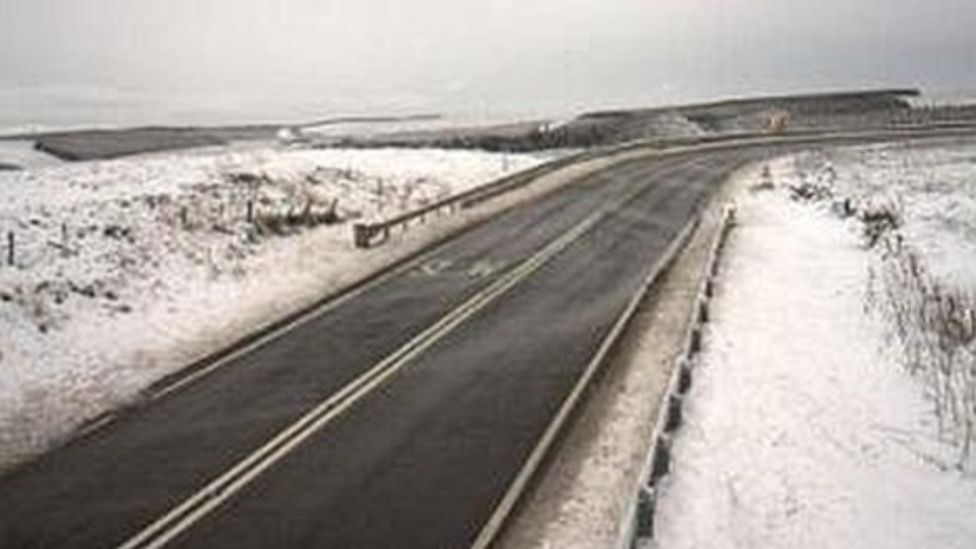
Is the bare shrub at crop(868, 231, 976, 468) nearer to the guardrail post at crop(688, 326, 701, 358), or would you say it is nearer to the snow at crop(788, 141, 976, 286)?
the snow at crop(788, 141, 976, 286)

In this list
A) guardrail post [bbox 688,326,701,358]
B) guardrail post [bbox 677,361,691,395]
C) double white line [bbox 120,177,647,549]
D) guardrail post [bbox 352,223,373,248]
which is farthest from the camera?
guardrail post [bbox 352,223,373,248]

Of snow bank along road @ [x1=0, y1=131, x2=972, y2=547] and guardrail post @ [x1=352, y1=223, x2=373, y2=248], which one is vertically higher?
guardrail post @ [x1=352, y1=223, x2=373, y2=248]

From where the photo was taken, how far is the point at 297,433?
15406 millimetres

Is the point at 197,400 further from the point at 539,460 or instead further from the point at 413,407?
the point at 539,460

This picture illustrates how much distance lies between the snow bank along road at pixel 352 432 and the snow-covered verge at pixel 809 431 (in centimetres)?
200

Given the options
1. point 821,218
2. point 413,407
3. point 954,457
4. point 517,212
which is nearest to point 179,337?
point 413,407

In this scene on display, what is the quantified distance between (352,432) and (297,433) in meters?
0.65

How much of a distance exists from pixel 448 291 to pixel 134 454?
11267mm

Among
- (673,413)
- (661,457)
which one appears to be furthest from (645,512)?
(673,413)

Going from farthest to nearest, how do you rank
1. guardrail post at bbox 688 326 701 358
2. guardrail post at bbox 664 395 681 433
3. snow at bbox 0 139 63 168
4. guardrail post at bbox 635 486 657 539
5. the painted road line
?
snow at bbox 0 139 63 168 < guardrail post at bbox 688 326 701 358 < guardrail post at bbox 664 395 681 433 < the painted road line < guardrail post at bbox 635 486 657 539

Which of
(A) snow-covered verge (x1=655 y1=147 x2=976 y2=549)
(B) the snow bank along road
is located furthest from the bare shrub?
(B) the snow bank along road

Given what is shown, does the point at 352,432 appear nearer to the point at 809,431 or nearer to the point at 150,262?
the point at 809,431

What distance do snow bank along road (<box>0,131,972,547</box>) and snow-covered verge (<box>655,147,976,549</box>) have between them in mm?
1996

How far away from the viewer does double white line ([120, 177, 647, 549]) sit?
12.3 meters
